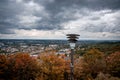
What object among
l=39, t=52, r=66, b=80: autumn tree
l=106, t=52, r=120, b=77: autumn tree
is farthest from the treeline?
l=39, t=52, r=66, b=80: autumn tree

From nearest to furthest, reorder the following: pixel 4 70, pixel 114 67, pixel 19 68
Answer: pixel 4 70 → pixel 19 68 → pixel 114 67

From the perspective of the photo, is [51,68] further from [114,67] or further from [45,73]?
[114,67]

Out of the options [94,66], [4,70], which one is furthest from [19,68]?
[94,66]

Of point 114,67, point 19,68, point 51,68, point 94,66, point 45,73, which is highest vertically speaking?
point 51,68

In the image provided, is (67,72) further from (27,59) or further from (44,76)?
(27,59)

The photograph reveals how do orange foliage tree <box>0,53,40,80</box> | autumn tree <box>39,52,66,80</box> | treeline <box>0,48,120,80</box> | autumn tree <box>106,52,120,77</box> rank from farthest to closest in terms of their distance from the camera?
autumn tree <box>106,52,120,77</box>
orange foliage tree <box>0,53,40,80</box>
treeline <box>0,48,120,80</box>
autumn tree <box>39,52,66,80</box>

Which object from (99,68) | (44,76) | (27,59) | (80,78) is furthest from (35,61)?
(99,68)

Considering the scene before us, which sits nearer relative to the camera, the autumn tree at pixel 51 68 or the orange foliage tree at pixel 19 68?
the autumn tree at pixel 51 68

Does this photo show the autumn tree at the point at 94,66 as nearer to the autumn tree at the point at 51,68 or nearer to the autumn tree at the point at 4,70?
the autumn tree at the point at 51,68

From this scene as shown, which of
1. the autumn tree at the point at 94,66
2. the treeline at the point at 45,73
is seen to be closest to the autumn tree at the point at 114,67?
the treeline at the point at 45,73

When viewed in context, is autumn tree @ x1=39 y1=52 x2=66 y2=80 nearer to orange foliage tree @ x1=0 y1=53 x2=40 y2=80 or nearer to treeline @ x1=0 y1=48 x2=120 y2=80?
treeline @ x1=0 y1=48 x2=120 y2=80

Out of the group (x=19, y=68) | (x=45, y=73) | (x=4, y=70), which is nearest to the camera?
(x=45, y=73)

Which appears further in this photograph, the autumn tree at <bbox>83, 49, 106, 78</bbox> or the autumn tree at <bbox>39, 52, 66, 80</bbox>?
the autumn tree at <bbox>83, 49, 106, 78</bbox>
